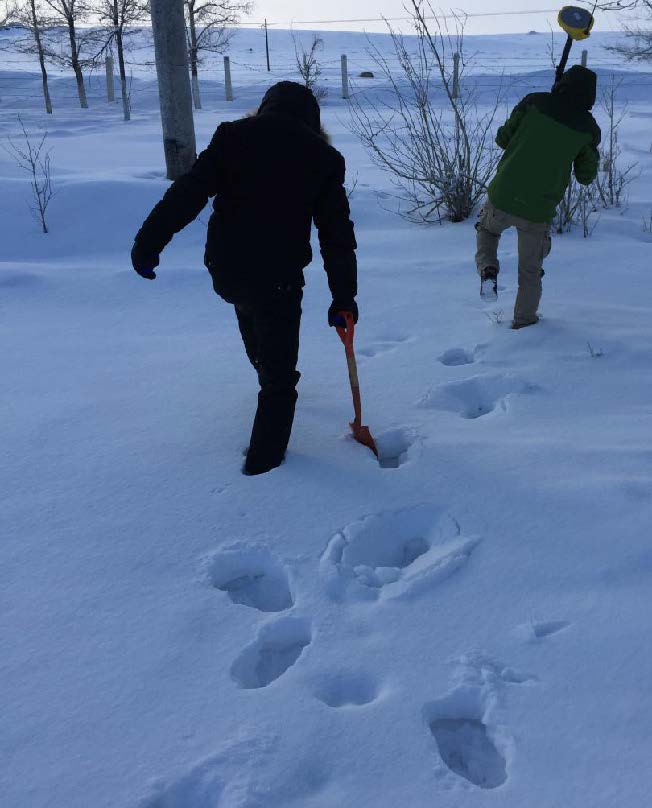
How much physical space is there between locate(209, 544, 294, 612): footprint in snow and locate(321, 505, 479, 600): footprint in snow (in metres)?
0.14

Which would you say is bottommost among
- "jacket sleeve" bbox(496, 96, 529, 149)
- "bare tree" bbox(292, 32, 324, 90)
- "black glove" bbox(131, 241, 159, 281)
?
"black glove" bbox(131, 241, 159, 281)

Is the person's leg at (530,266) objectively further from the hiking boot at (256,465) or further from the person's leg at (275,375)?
the hiking boot at (256,465)

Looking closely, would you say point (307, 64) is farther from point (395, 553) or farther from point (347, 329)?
point (395, 553)

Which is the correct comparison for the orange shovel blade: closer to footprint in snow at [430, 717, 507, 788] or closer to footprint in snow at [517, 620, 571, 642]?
footprint in snow at [517, 620, 571, 642]

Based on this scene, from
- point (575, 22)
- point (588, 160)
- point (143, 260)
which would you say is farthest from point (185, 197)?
point (575, 22)

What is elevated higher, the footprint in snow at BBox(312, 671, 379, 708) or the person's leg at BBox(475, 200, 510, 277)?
the person's leg at BBox(475, 200, 510, 277)

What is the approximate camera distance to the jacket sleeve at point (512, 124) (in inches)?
151

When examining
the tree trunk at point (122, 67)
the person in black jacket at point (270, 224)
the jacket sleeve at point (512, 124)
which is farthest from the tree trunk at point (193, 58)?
the person in black jacket at point (270, 224)

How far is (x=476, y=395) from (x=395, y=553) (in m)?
1.24

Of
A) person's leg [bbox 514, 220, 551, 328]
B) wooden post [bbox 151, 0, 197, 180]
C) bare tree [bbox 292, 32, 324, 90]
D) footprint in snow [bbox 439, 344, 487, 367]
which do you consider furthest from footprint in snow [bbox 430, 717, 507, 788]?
wooden post [bbox 151, 0, 197, 180]

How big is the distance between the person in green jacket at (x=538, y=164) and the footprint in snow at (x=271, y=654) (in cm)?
260

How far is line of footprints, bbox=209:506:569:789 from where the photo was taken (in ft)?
5.41

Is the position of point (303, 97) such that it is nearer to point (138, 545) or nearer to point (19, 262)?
point (138, 545)

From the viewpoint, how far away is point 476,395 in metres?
3.38
